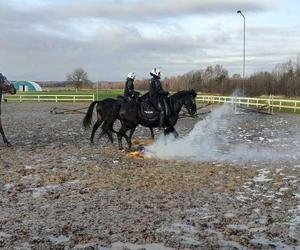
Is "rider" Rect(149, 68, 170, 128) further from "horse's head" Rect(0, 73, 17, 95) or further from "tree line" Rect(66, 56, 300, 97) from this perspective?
"tree line" Rect(66, 56, 300, 97)

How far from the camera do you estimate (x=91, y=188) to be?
9336mm

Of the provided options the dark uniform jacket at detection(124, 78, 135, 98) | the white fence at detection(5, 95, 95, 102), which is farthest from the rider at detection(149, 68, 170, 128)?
the white fence at detection(5, 95, 95, 102)

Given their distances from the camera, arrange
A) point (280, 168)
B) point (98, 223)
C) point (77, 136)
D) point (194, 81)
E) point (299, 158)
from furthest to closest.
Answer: point (194, 81), point (77, 136), point (299, 158), point (280, 168), point (98, 223)

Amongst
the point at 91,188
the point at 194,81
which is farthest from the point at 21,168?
the point at 194,81

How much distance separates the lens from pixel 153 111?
1445 cm

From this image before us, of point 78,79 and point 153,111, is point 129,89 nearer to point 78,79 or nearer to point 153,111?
point 153,111

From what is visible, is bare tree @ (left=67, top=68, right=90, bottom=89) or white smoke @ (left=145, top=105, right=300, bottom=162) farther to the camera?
bare tree @ (left=67, top=68, right=90, bottom=89)

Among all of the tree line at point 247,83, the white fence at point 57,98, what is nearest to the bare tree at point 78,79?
the tree line at point 247,83

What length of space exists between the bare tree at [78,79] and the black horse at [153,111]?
130 m

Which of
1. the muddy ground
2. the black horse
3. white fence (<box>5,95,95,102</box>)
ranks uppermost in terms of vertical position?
the black horse

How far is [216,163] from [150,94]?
11.8 feet

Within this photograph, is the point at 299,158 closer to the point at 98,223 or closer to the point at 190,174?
the point at 190,174

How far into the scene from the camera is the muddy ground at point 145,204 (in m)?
6.15

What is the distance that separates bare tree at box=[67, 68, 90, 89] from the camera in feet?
476
